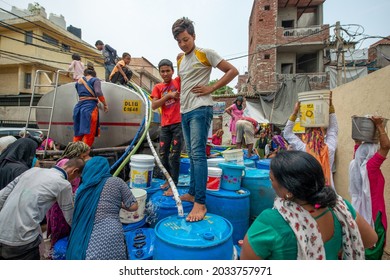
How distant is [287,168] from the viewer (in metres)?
1.01

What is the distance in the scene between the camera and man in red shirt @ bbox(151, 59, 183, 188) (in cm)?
276

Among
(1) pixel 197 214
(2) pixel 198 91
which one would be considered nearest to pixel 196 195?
(1) pixel 197 214

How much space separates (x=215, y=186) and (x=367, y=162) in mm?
1580

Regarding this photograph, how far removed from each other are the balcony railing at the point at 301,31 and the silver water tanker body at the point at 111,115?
14.7 m

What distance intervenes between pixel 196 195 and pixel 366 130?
190 cm

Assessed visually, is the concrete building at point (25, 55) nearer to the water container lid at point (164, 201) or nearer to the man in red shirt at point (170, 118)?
the man in red shirt at point (170, 118)

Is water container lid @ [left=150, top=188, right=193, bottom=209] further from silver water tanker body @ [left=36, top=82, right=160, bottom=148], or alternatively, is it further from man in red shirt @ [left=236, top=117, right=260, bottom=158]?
man in red shirt @ [left=236, top=117, right=260, bottom=158]

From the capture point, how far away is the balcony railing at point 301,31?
1474cm

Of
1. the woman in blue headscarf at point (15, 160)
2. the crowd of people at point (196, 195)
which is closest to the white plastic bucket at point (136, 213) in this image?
the crowd of people at point (196, 195)

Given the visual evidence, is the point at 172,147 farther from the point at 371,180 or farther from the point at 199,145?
the point at 371,180

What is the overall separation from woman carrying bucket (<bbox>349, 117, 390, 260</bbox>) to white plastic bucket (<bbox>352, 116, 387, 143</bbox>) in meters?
0.05

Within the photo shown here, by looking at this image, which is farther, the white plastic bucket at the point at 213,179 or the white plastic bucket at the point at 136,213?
the white plastic bucket at the point at 213,179

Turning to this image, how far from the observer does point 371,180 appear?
6.66 ft
